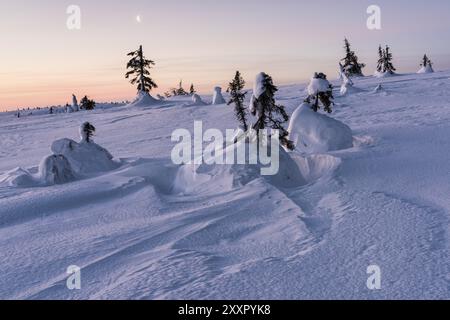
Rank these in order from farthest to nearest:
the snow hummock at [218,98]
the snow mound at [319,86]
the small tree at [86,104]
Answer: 1. the small tree at [86,104]
2. the snow hummock at [218,98]
3. the snow mound at [319,86]

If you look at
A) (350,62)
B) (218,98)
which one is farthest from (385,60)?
(218,98)

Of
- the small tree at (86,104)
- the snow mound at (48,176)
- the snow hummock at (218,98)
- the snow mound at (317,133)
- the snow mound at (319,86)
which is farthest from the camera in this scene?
the small tree at (86,104)

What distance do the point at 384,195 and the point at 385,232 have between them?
1.95 m

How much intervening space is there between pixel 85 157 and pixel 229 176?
5.73m

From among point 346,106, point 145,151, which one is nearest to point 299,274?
point 145,151

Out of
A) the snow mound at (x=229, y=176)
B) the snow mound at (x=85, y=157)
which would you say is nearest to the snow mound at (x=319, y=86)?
the snow mound at (x=229, y=176)

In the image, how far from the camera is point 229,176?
986 centimetres

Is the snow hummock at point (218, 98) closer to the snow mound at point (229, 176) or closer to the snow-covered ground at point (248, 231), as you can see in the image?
the snow-covered ground at point (248, 231)

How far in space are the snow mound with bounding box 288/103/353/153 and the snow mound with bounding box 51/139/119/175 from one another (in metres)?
5.81

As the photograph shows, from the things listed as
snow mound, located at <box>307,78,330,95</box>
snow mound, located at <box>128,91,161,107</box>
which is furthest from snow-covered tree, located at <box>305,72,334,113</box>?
snow mound, located at <box>128,91,161,107</box>

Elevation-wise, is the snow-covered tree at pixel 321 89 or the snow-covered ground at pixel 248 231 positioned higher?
the snow-covered tree at pixel 321 89

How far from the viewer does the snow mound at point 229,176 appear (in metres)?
9.66

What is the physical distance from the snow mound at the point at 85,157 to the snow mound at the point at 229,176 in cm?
363
